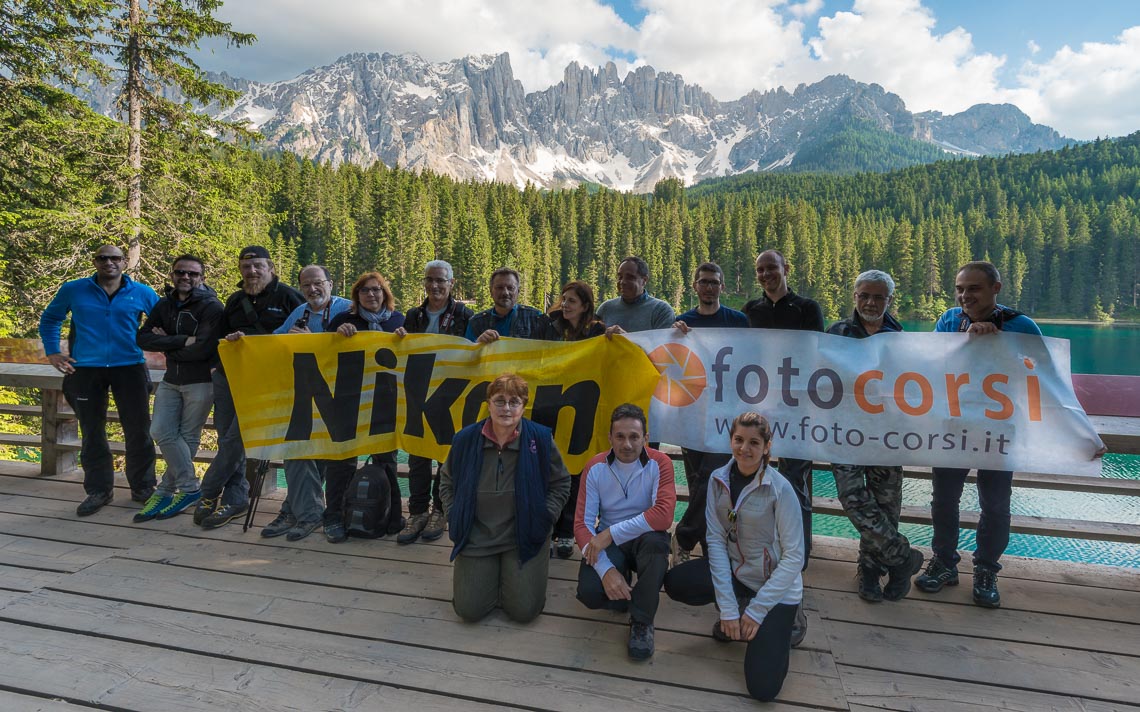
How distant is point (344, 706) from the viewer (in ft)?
8.11

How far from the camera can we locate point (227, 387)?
4711 mm

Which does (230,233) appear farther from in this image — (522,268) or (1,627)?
(522,268)

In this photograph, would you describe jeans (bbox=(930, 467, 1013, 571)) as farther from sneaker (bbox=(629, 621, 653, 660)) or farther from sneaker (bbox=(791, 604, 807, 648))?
sneaker (bbox=(629, 621, 653, 660))

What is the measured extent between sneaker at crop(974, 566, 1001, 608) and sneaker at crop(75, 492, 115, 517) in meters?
6.91

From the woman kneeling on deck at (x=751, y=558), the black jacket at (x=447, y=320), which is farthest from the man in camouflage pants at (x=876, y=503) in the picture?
the black jacket at (x=447, y=320)

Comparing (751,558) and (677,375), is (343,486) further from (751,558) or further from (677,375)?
(751,558)

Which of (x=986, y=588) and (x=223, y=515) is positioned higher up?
(x=986, y=588)

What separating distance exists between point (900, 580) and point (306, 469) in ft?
14.8

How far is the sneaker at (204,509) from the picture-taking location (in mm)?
4523

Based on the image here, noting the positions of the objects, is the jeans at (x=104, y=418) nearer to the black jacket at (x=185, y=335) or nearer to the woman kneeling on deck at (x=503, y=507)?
the black jacket at (x=185, y=335)

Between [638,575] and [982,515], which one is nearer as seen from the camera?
[638,575]

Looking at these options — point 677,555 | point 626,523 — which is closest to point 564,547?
point 677,555

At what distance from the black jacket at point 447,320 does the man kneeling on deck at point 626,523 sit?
6.32ft

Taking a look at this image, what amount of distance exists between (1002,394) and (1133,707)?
6.17 ft
